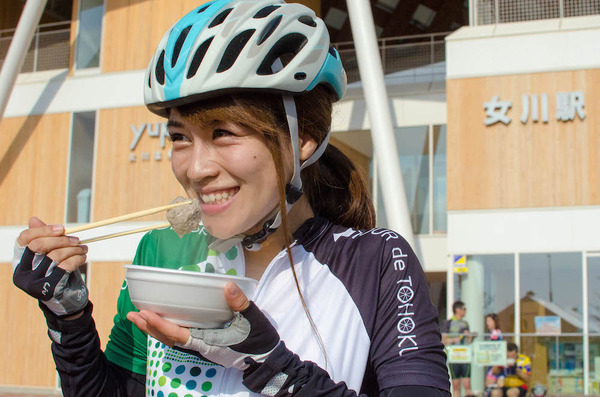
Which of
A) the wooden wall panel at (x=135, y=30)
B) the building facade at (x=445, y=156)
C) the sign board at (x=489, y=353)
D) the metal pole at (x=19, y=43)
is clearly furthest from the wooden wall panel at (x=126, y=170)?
the sign board at (x=489, y=353)

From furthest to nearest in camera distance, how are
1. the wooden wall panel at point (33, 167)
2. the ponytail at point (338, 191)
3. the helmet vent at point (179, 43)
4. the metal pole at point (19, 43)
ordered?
the wooden wall panel at point (33, 167) → the metal pole at point (19, 43) → the ponytail at point (338, 191) → the helmet vent at point (179, 43)

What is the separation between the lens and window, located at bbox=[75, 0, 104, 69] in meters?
16.9

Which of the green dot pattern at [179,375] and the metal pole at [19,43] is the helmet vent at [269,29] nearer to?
the green dot pattern at [179,375]

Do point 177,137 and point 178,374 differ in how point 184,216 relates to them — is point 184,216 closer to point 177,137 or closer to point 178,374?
point 177,137

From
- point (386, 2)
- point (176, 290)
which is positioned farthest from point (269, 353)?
point (386, 2)

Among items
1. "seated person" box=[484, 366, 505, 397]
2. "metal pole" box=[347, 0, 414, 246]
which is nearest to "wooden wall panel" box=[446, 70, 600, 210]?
"metal pole" box=[347, 0, 414, 246]

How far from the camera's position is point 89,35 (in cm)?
1714

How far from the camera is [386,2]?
20719 millimetres

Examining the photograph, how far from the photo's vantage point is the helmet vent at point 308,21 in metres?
2.00

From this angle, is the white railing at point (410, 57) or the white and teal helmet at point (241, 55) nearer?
the white and teal helmet at point (241, 55)

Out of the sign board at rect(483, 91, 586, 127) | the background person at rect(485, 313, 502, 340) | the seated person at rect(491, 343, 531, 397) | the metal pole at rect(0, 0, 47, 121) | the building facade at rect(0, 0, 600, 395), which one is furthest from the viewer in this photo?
the metal pole at rect(0, 0, 47, 121)

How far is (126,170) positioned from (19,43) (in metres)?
3.40

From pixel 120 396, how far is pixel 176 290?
0.52m

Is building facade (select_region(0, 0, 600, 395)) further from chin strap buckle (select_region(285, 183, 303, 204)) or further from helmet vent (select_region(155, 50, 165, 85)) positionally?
helmet vent (select_region(155, 50, 165, 85))
